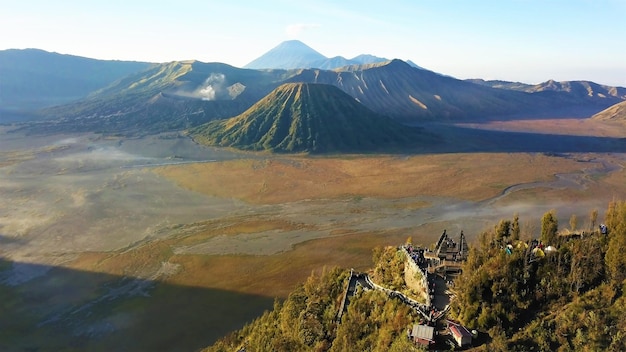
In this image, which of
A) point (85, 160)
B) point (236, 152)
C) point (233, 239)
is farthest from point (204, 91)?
point (233, 239)

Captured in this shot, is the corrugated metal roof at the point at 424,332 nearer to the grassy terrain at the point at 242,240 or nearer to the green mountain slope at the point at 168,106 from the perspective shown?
the grassy terrain at the point at 242,240

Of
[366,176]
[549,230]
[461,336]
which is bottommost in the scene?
[366,176]

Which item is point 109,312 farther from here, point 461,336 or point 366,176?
point 366,176

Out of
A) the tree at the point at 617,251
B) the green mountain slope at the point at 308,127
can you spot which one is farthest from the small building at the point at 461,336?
the green mountain slope at the point at 308,127

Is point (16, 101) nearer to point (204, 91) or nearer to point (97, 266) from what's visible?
point (204, 91)

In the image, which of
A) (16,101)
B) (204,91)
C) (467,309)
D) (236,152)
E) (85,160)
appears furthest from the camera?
(16,101)

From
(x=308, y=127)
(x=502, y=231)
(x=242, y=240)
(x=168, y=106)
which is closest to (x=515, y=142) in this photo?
(x=308, y=127)

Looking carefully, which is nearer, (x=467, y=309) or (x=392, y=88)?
(x=467, y=309)
